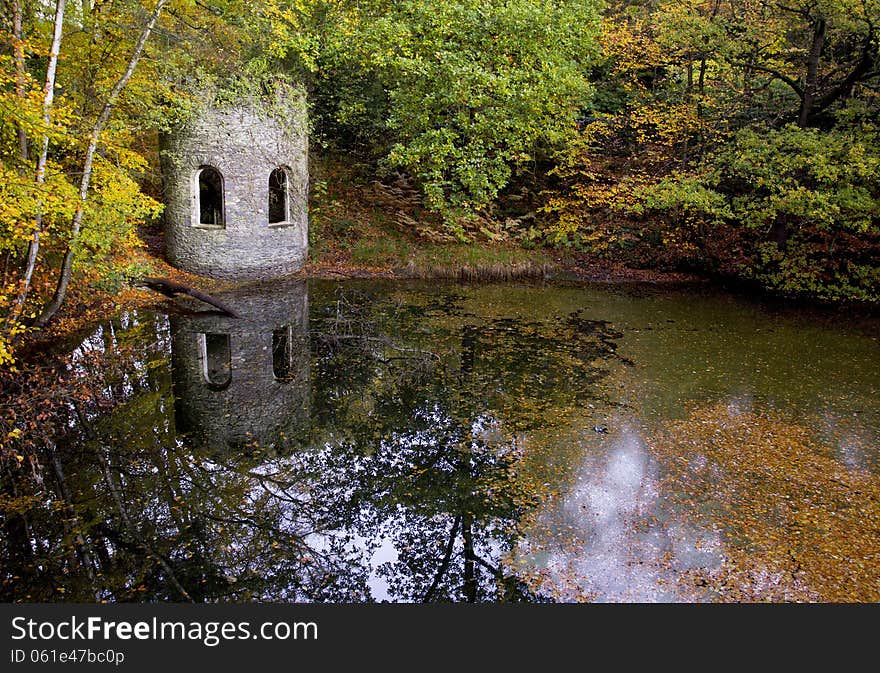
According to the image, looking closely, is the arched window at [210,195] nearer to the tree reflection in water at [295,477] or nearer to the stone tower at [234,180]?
the stone tower at [234,180]

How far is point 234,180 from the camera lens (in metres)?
14.8

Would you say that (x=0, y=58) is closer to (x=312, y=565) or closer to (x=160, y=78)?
(x=160, y=78)

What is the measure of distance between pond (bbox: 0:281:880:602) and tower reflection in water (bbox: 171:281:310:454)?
5 centimetres

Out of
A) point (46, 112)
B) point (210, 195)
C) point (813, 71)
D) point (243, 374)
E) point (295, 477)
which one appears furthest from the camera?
point (210, 195)

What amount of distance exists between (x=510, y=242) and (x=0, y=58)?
13516mm

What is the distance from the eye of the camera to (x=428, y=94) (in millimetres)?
16688

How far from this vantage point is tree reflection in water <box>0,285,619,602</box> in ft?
17.5

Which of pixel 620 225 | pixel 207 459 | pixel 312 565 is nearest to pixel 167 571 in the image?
pixel 312 565

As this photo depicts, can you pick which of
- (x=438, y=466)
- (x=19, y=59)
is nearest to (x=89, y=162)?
(x=19, y=59)

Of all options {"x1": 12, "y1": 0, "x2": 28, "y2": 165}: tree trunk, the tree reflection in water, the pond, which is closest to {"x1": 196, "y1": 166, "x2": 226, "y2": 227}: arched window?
the pond

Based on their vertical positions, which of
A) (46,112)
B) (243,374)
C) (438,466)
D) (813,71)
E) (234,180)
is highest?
(813,71)

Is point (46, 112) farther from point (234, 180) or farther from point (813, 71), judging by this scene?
point (813, 71)

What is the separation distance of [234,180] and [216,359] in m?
6.04

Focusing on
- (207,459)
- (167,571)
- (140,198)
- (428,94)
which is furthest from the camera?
(428,94)
